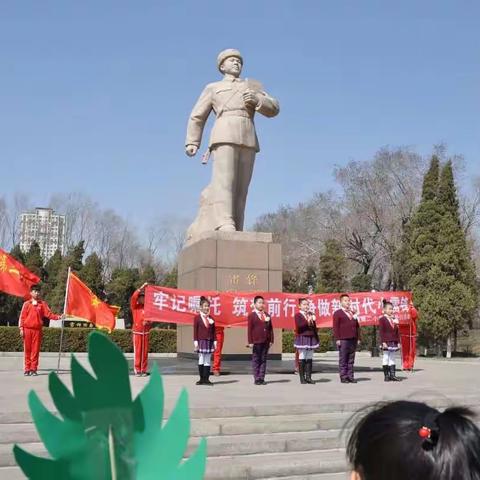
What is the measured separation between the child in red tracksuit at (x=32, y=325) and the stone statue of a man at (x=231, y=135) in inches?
151

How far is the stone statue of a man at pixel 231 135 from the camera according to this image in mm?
12461

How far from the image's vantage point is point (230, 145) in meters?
12.5

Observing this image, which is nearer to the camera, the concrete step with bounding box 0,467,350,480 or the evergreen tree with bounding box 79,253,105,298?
the concrete step with bounding box 0,467,350,480

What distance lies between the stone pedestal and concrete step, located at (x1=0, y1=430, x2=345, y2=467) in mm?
5797

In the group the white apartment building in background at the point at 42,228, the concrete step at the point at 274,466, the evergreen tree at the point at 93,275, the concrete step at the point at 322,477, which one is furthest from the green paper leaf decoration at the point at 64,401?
the white apartment building in background at the point at 42,228

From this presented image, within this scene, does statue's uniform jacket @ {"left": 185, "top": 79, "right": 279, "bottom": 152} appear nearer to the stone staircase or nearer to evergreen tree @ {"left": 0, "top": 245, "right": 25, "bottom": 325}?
the stone staircase

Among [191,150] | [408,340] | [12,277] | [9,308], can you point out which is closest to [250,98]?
[191,150]

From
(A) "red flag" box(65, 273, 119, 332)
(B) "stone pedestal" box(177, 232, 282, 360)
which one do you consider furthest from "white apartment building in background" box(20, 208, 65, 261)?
(A) "red flag" box(65, 273, 119, 332)

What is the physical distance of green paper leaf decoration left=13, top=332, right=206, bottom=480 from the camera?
50.9 inches

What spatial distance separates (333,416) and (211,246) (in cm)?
581

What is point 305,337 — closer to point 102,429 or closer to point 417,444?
point 102,429

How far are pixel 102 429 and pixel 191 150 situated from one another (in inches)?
478

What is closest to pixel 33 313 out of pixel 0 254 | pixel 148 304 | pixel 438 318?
pixel 0 254

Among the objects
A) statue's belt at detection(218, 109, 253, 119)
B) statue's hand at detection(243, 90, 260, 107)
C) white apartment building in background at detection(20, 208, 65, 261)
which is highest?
white apartment building in background at detection(20, 208, 65, 261)
